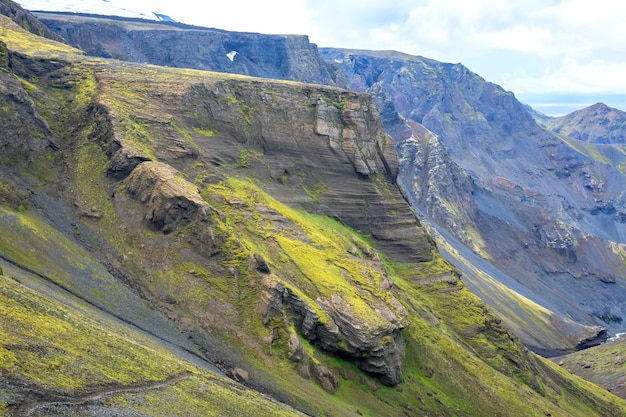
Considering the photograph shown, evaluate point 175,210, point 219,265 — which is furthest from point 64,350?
point 175,210

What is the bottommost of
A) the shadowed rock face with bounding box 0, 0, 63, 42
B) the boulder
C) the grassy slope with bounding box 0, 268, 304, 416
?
the grassy slope with bounding box 0, 268, 304, 416

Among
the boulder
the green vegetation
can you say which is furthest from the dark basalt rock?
the green vegetation

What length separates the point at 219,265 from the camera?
81.7m

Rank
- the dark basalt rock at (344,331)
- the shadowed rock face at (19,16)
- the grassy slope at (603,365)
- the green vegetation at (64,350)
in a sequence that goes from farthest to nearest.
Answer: the grassy slope at (603,365) → the shadowed rock face at (19,16) → the dark basalt rock at (344,331) → the green vegetation at (64,350)

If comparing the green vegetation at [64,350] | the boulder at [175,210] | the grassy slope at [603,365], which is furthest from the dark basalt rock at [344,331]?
the grassy slope at [603,365]

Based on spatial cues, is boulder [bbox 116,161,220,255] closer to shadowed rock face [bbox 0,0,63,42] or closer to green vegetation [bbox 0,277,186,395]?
green vegetation [bbox 0,277,186,395]

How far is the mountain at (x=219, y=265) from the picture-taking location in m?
50.7

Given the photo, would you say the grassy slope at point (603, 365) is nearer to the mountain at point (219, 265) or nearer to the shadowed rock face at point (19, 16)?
the mountain at point (219, 265)

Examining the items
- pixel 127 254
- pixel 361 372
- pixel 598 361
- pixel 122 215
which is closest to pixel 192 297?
pixel 127 254

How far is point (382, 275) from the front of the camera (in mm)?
98750

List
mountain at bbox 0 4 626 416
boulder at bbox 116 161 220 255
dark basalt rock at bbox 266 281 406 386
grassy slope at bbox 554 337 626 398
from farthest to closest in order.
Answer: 1. grassy slope at bbox 554 337 626 398
2. boulder at bbox 116 161 220 255
3. dark basalt rock at bbox 266 281 406 386
4. mountain at bbox 0 4 626 416

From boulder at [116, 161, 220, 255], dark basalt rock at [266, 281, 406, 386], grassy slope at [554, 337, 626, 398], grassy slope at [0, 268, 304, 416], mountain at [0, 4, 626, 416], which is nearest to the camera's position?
grassy slope at [0, 268, 304, 416]

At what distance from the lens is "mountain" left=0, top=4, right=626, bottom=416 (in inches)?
1997

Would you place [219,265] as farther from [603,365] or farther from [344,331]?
[603,365]
